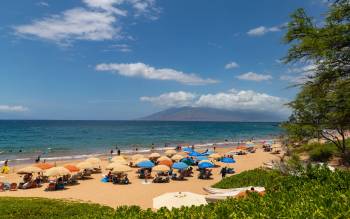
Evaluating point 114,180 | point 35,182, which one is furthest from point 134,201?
point 35,182

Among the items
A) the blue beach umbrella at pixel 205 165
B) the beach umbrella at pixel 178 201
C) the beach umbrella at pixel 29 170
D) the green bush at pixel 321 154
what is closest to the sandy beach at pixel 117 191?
the blue beach umbrella at pixel 205 165

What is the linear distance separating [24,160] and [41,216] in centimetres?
3907

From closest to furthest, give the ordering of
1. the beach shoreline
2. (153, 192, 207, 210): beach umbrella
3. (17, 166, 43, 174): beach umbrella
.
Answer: (153, 192, 207, 210): beach umbrella
the beach shoreline
(17, 166, 43, 174): beach umbrella

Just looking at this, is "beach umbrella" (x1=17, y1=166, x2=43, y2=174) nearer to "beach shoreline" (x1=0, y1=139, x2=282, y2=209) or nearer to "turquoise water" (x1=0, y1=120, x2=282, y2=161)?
"beach shoreline" (x1=0, y1=139, x2=282, y2=209)

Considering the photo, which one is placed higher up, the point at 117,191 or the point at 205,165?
the point at 205,165

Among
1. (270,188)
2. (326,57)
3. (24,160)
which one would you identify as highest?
(326,57)

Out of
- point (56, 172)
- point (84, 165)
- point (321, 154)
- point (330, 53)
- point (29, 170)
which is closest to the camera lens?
point (330, 53)

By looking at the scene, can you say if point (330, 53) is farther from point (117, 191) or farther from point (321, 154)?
point (321, 154)

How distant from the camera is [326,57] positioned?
9633 millimetres

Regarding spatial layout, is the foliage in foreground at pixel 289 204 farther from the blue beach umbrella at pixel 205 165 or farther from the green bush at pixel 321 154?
the green bush at pixel 321 154

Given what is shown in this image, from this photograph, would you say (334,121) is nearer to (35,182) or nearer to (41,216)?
(41,216)

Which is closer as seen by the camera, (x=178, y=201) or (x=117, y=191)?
(x=178, y=201)

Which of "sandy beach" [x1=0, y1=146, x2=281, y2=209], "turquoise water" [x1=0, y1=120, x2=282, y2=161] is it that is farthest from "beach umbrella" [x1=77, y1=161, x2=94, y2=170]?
"turquoise water" [x1=0, y1=120, x2=282, y2=161]

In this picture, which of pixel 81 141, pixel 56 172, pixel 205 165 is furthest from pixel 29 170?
pixel 81 141
